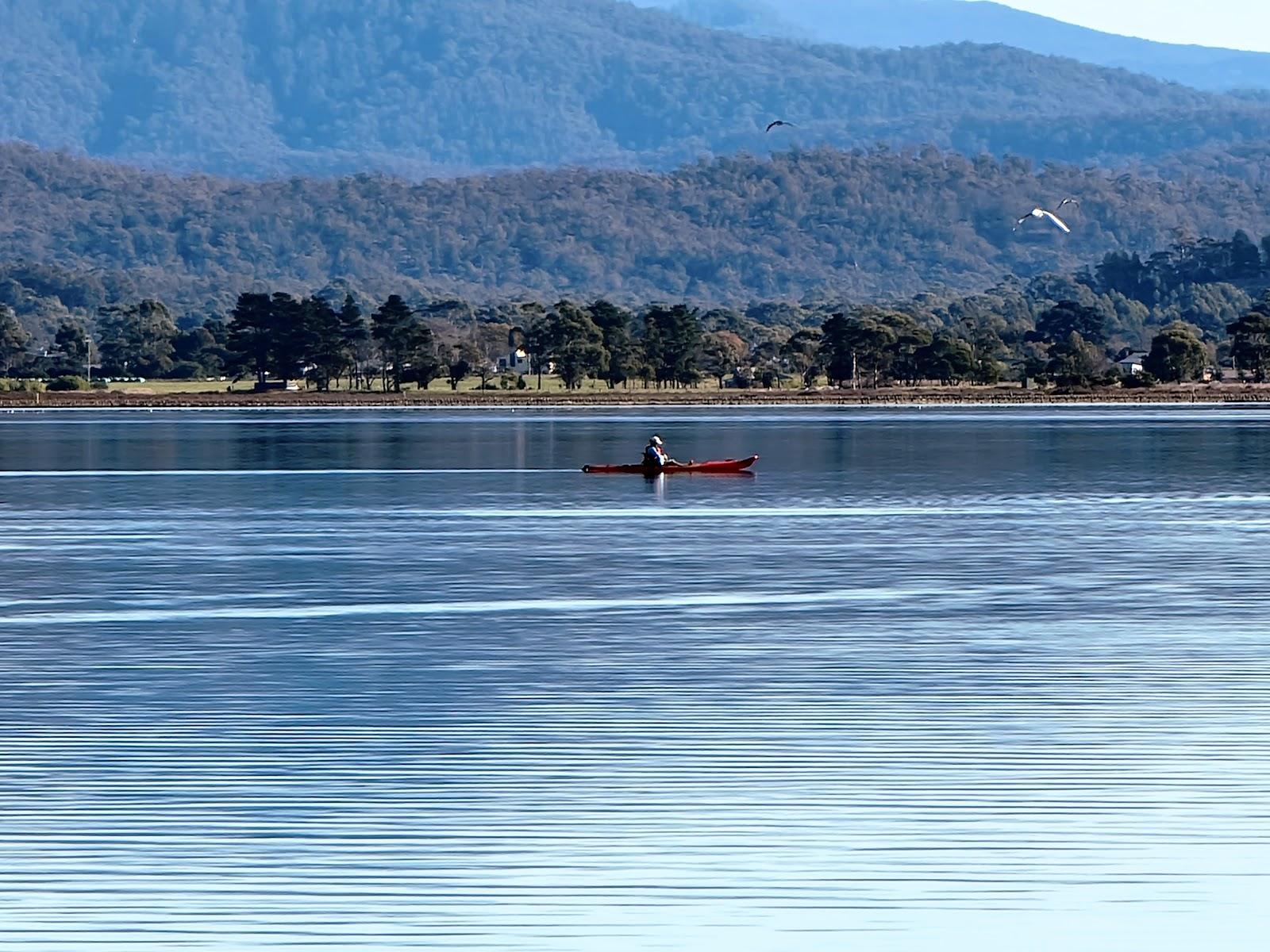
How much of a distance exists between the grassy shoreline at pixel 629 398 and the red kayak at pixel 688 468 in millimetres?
105101

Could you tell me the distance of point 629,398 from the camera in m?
186

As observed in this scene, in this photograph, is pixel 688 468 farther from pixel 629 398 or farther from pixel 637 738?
pixel 629 398

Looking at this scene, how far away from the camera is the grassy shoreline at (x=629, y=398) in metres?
181

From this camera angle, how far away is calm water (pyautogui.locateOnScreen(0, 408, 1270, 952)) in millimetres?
14703

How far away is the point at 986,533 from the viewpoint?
154ft

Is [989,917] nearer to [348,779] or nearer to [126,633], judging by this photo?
[348,779]

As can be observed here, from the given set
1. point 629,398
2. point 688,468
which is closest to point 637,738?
point 688,468

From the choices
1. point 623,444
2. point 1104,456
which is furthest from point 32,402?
point 1104,456

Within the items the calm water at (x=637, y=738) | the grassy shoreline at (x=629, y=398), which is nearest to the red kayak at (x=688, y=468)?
the calm water at (x=637, y=738)

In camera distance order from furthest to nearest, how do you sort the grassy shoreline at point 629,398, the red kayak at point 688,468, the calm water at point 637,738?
the grassy shoreline at point 629,398
the red kayak at point 688,468
the calm water at point 637,738

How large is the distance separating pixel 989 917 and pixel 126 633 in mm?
17030

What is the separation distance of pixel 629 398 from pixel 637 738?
165 metres

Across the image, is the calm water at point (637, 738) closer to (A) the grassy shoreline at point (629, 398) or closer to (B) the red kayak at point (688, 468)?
(B) the red kayak at point (688, 468)

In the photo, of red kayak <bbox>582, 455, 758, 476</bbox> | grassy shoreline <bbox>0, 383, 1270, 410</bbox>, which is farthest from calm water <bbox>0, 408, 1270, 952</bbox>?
grassy shoreline <bbox>0, 383, 1270, 410</bbox>
